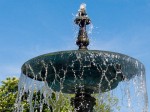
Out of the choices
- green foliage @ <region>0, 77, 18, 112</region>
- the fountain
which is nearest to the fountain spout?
the fountain

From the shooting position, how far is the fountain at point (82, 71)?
11047 millimetres

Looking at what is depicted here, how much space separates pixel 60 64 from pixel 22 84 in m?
1.66

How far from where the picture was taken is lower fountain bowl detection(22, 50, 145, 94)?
1102 centimetres

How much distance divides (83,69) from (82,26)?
66.2 inches

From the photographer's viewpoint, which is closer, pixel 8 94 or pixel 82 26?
pixel 82 26

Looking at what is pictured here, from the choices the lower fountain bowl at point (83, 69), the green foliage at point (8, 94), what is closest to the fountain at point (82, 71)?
the lower fountain bowl at point (83, 69)

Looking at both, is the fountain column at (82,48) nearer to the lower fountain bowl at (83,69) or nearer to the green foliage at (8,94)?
the lower fountain bowl at (83,69)

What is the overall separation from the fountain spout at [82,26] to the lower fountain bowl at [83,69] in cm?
91

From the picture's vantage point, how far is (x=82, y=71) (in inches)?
444

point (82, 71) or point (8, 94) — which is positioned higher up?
point (8, 94)

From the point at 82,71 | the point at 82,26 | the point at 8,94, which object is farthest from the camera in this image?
the point at 8,94

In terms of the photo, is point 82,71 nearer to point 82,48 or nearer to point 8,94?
point 82,48

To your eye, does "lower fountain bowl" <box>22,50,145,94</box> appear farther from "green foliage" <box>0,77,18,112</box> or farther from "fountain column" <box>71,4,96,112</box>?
"green foliage" <box>0,77,18,112</box>

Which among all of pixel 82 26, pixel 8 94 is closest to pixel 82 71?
pixel 82 26
